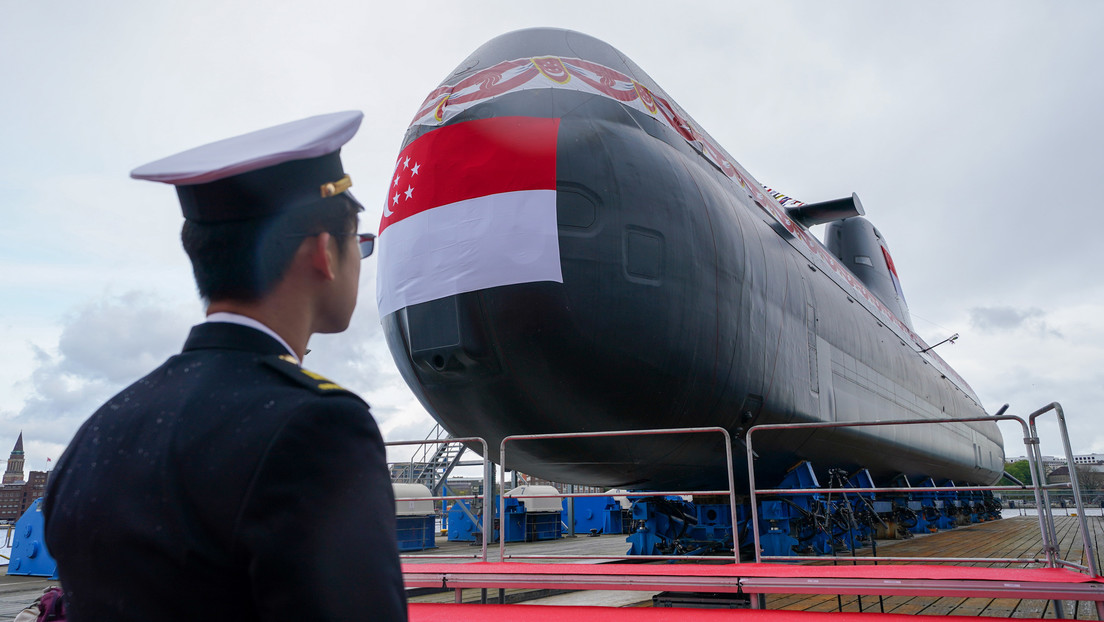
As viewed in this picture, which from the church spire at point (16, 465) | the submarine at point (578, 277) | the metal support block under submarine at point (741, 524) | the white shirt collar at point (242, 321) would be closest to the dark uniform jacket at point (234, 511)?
the white shirt collar at point (242, 321)

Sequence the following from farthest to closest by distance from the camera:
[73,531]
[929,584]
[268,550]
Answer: [929,584] < [73,531] < [268,550]

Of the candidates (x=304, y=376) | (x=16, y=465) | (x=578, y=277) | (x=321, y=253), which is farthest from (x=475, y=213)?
(x=16, y=465)

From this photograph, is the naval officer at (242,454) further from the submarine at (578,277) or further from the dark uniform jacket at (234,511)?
the submarine at (578,277)

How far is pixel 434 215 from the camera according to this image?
5.07m

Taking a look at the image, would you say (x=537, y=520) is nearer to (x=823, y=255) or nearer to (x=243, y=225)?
(x=823, y=255)

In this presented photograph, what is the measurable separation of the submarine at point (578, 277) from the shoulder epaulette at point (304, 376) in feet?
12.0

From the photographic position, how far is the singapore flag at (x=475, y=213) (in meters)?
4.77

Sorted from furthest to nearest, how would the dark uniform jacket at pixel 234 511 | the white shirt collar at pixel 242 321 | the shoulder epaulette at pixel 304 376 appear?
the white shirt collar at pixel 242 321 < the shoulder epaulette at pixel 304 376 < the dark uniform jacket at pixel 234 511

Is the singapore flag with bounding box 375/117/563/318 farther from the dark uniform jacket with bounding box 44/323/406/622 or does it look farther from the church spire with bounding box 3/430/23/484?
the church spire with bounding box 3/430/23/484

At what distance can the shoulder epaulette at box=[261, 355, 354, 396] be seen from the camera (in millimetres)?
990

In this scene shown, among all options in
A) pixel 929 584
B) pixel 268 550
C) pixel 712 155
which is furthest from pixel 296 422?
pixel 712 155

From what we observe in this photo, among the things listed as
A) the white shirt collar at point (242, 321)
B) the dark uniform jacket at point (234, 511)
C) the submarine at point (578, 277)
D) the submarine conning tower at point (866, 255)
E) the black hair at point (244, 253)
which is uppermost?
the submarine conning tower at point (866, 255)

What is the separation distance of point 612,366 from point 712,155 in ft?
11.1

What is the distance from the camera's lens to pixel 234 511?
871 millimetres
